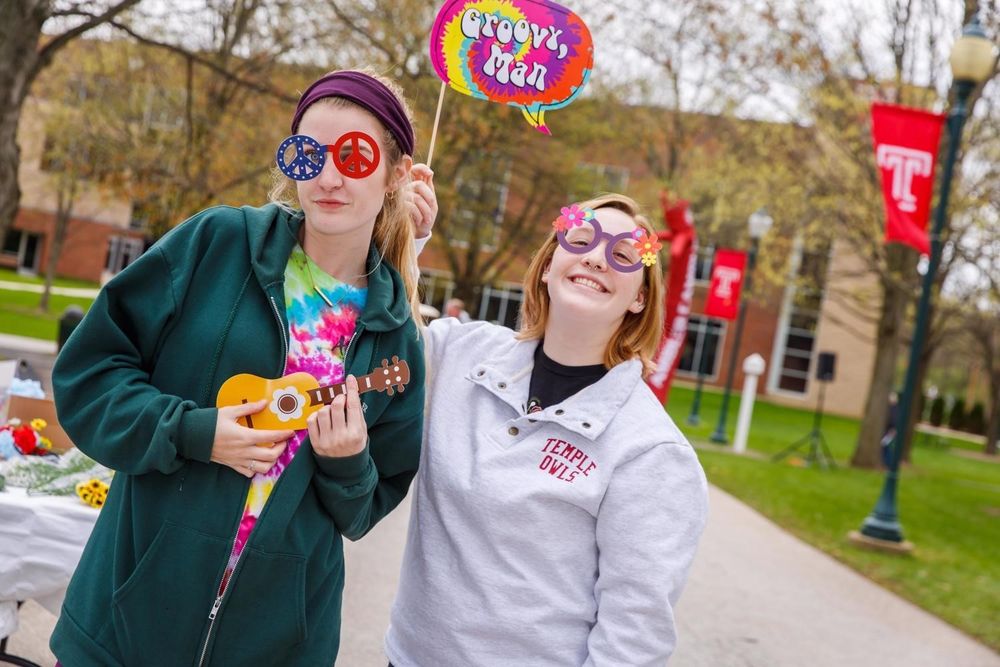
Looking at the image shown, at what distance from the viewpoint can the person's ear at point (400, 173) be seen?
2.33 metres

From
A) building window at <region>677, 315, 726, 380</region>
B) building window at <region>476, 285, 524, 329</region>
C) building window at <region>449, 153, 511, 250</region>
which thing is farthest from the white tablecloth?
building window at <region>476, 285, 524, 329</region>

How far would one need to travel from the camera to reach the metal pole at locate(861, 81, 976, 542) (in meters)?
10.5

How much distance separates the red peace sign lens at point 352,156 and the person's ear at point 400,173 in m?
0.14

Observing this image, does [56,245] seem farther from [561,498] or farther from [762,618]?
[561,498]

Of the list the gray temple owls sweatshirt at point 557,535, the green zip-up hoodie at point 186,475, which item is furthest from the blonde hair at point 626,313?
the green zip-up hoodie at point 186,475

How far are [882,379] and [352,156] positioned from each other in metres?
20.0

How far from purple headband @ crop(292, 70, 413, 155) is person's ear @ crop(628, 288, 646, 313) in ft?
2.47

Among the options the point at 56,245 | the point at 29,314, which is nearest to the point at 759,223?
the point at 29,314

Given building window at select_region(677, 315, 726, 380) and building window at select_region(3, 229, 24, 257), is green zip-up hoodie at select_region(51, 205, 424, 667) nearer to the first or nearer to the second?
building window at select_region(677, 315, 726, 380)

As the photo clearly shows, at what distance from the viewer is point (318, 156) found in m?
2.16

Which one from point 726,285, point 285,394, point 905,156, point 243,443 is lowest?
point 243,443

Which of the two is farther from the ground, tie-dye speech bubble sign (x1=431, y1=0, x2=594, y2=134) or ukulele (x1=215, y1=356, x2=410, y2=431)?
tie-dye speech bubble sign (x1=431, y1=0, x2=594, y2=134)

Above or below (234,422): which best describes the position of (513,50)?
above

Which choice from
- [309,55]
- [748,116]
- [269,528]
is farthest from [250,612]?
[748,116]
